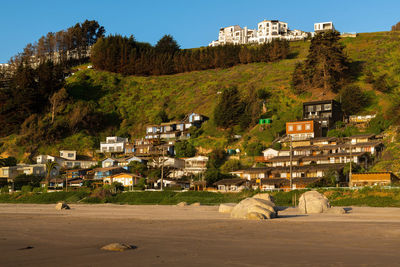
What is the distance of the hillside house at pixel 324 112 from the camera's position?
8994 centimetres

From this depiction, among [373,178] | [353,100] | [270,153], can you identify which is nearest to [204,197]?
[373,178]

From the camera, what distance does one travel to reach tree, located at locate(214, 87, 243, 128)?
3878 inches

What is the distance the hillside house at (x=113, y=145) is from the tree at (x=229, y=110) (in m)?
23.8

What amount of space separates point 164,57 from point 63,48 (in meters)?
46.6

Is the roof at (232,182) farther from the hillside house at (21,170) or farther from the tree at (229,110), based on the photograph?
the hillside house at (21,170)

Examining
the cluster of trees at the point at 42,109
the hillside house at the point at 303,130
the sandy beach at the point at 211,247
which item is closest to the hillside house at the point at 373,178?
the hillside house at the point at 303,130

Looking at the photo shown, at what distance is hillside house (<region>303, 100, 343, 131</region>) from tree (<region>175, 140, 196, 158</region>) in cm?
2613

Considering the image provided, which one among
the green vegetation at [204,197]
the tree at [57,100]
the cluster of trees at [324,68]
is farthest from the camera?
the tree at [57,100]

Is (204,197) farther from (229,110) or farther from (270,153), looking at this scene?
(229,110)

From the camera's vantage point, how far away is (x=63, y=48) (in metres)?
170

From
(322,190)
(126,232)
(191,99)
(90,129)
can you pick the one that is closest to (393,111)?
(322,190)

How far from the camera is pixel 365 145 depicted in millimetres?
71125

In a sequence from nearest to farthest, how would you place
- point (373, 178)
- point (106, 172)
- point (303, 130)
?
1. point (373, 178)
2. point (106, 172)
3. point (303, 130)

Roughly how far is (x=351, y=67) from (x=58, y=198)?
90.6 metres
